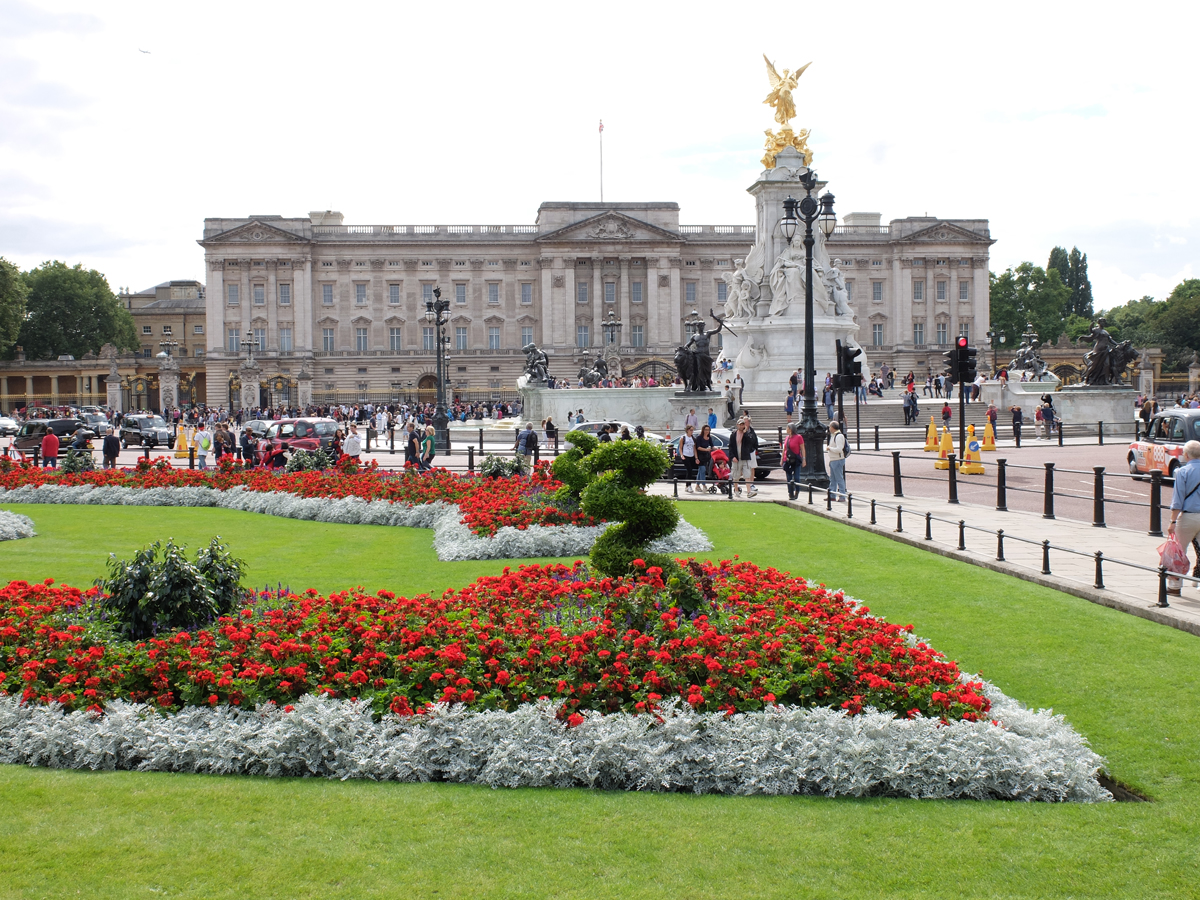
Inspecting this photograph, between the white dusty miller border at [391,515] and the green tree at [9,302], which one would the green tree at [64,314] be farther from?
the white dusty miller border at [391,515]

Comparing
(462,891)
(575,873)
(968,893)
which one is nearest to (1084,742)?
(968,893)

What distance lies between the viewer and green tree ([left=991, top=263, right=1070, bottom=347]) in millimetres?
106750

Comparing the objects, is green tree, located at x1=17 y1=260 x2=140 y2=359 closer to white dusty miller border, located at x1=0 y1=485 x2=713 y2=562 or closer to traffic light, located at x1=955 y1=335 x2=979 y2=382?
white dusty miller border, located at x1=0 y1=485 x2=713 y2=562

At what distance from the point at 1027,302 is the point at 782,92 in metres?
74.2

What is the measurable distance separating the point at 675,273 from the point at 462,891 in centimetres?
9261

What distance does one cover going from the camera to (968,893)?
4570 millimetres

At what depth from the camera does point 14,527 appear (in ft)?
50.9

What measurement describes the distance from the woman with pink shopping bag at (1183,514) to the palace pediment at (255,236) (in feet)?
294

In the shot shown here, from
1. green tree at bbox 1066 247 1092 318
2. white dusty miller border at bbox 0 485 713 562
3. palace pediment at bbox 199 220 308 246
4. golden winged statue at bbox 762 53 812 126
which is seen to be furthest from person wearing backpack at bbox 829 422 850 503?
green tree at bbox 1066 247 1092 318

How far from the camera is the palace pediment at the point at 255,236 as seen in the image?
298 feet

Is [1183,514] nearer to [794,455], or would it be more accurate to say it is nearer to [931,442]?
[794,455]

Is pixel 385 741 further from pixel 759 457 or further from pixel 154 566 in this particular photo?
pixel 759 457

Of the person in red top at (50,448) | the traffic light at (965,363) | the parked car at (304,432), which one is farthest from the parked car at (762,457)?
the person in red top at (50,448)

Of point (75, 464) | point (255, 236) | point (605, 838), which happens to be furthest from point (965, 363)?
point (255, 236)
